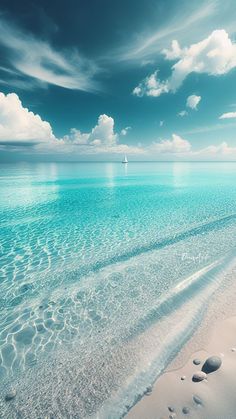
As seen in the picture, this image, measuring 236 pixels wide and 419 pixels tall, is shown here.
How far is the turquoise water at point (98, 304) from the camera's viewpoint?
496 cm

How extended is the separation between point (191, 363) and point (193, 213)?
54.7 ft

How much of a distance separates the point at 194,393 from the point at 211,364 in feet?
2.43

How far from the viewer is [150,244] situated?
13398mm

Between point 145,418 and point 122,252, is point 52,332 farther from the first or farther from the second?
point 122,252

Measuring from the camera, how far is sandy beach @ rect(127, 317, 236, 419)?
158 inches

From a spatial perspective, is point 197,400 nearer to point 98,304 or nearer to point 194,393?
point 194,393

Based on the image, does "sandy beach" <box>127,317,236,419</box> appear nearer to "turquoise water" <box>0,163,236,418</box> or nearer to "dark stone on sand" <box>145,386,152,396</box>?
"dark stone on sand" <box>145,386,152,396</box>

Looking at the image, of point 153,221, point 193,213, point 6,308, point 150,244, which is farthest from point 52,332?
point 193,213

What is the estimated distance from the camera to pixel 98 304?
8125 mm

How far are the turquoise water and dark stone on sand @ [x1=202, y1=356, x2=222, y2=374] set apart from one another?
3.11 ft

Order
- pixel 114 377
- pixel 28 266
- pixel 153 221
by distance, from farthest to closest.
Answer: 1. pixel 153 221
2. pixel 28 266
3. pixel 114 377

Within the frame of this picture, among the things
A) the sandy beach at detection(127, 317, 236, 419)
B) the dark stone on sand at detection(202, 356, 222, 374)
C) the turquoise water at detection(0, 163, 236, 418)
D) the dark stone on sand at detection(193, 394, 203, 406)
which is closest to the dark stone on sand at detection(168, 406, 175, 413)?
the sandy beach at detection(127, 317, 236, 419)

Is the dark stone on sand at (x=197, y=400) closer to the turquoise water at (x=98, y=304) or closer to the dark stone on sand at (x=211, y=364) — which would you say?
the dark stone on sand at (x=211, y=364)

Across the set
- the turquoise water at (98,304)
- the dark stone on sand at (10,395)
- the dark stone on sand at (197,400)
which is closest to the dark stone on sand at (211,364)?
the dark stone on sand at (197,400)
